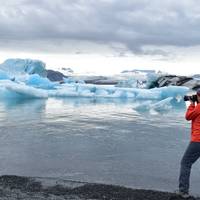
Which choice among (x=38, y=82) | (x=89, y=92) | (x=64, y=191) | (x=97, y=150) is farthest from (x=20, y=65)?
(x=64, y=191)

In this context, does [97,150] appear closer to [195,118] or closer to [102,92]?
[195,118]

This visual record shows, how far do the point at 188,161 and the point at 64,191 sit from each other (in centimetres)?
173

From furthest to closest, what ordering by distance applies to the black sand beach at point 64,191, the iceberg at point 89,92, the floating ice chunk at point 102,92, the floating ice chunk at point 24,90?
the floating ice chunk at point 102,92 < the iceberg at point 89,92 < the floating ice chunk at point 24,90 < the black sand beach at point 64,191

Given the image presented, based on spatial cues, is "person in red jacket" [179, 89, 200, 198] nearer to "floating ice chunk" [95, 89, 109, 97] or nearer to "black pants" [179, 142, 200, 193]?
"black pants" [179, 142, 200, 193]

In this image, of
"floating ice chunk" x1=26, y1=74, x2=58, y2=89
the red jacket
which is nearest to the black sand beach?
the red jacket

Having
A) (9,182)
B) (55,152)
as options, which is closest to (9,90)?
(55,152)

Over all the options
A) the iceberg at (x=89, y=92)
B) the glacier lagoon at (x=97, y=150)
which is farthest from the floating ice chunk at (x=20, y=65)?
the glacier lagoon at (x=97, y=150)

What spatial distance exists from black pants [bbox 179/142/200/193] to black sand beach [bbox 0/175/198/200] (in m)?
0.20

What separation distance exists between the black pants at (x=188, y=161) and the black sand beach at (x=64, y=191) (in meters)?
0.20

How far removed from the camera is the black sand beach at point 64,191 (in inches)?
219

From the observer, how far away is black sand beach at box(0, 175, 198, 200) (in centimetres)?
557

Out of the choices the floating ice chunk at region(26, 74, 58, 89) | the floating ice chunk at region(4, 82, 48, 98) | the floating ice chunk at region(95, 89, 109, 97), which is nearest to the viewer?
the floating ice chunk at region(4, 82, 48, 98)

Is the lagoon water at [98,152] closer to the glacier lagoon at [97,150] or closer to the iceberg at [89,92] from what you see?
the glacier lagoon at [97,150]

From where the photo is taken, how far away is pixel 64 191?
19.3 ft
